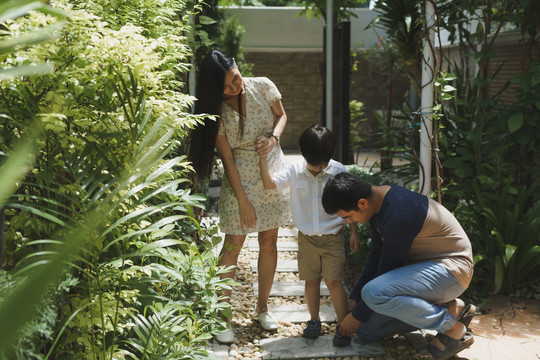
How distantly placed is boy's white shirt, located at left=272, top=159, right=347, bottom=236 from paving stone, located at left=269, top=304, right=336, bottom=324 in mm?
637

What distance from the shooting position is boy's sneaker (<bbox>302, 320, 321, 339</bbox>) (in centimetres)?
313

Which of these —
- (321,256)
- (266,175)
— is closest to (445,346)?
(321,256)

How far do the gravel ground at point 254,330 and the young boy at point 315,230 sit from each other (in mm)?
210

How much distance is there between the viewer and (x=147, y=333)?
2.15 metres

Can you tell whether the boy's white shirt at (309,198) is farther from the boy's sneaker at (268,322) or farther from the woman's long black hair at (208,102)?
the boy's sneaker at (268,322)

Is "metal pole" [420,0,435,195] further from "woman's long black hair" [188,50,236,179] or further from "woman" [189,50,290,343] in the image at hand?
"woman's long black hair" [188,50,236,179]

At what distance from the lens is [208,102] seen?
117 inches

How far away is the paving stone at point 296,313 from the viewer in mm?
3450

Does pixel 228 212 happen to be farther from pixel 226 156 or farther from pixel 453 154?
pixel 453 154

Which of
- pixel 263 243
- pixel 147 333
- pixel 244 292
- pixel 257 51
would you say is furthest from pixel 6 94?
pixel 257 51

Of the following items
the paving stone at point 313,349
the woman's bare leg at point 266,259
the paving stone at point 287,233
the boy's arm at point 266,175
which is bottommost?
the paving stone at point 287,233

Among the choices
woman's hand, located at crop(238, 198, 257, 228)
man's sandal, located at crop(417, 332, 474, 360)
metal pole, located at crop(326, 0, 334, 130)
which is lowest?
→ man's sandal, located at crop(417, 332, 474, 360)

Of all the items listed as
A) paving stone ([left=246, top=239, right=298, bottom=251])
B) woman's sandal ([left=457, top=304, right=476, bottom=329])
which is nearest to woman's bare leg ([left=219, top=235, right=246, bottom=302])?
woman's sandal ([left=457, top=304, right=476, bottom=329])

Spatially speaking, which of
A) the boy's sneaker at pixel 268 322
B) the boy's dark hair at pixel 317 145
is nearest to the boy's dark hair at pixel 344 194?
the boy's dark hair at pixel 317 145
